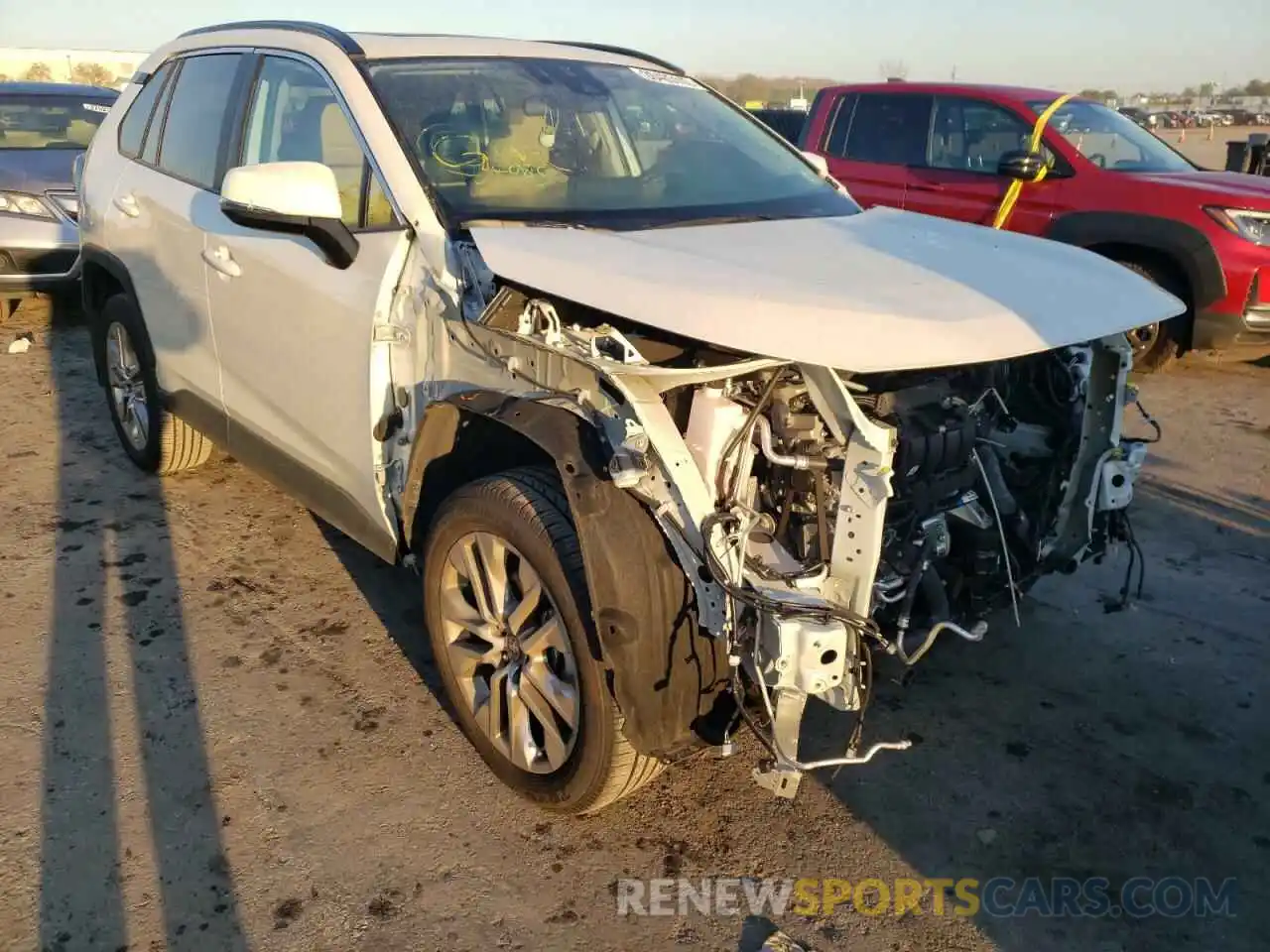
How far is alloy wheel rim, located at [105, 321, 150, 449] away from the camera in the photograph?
4.69 m

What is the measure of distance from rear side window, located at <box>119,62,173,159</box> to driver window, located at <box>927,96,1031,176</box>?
5.26 m

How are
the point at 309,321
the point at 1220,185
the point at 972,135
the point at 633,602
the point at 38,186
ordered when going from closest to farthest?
the point at 633,602
the point at 309,321
the point at 1220,185
the point at 972,135
the point at 38,186

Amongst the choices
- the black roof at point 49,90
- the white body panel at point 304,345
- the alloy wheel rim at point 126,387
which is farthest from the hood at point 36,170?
the white body panel at point 304,345

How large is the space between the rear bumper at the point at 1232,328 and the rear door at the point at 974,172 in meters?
1.22

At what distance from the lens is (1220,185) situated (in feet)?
22.2

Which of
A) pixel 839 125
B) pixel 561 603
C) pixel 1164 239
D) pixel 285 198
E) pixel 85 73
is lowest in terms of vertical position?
pixel 561 603

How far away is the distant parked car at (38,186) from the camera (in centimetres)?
750

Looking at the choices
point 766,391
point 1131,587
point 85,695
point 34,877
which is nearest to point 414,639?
point 85,695

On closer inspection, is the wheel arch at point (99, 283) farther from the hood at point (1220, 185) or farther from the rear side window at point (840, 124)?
the hood at point (1220, 185)

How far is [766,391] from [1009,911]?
1.36 m

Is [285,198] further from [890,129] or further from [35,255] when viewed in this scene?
[890,129]

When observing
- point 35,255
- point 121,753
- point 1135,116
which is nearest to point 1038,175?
point 121,753

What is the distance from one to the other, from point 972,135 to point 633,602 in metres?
6.36

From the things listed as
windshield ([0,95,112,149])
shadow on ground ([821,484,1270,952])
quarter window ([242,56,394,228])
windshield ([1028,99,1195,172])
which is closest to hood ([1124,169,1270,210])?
windshield ([1028,99,1195,172])
